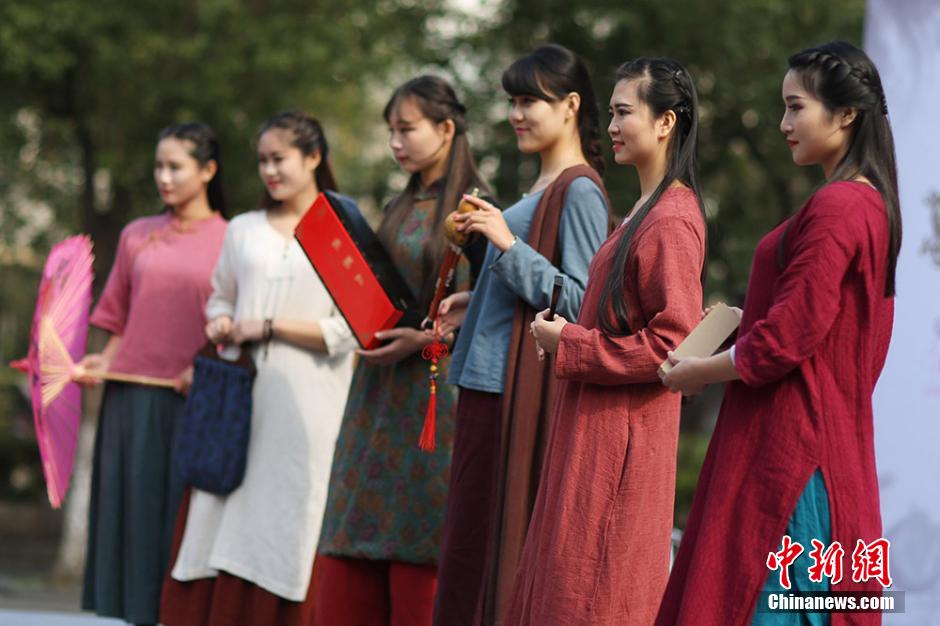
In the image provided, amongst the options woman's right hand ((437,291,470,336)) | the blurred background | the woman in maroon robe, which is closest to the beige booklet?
the woman in maroon robe

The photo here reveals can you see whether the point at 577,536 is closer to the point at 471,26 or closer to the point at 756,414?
the point at 756,414

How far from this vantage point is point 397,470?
435 centimetres

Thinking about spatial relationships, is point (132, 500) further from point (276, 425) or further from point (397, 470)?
point (397, 470)

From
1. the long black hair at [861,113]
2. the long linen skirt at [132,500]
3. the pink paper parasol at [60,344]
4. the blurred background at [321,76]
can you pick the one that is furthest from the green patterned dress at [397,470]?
the blurred background at [321,76]

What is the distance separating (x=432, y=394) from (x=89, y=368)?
6.39ft

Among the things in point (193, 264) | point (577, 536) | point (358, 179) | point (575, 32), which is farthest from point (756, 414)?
point (358, 179)

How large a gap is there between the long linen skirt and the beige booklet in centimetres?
280

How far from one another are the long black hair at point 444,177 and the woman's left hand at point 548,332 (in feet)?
3.54

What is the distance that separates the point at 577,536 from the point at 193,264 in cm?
268

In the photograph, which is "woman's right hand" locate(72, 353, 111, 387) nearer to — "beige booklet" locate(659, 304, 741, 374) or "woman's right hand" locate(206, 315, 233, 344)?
"woman's right hand" locate(206, 315, 233, 344)

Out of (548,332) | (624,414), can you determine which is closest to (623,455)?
(624,414)

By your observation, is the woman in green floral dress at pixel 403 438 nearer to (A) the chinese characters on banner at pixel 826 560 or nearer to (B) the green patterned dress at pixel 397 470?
(B) the green patterned dress at pixel 397 470

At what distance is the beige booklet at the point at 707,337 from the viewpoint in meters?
2.92

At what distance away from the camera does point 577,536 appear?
10.3ft
